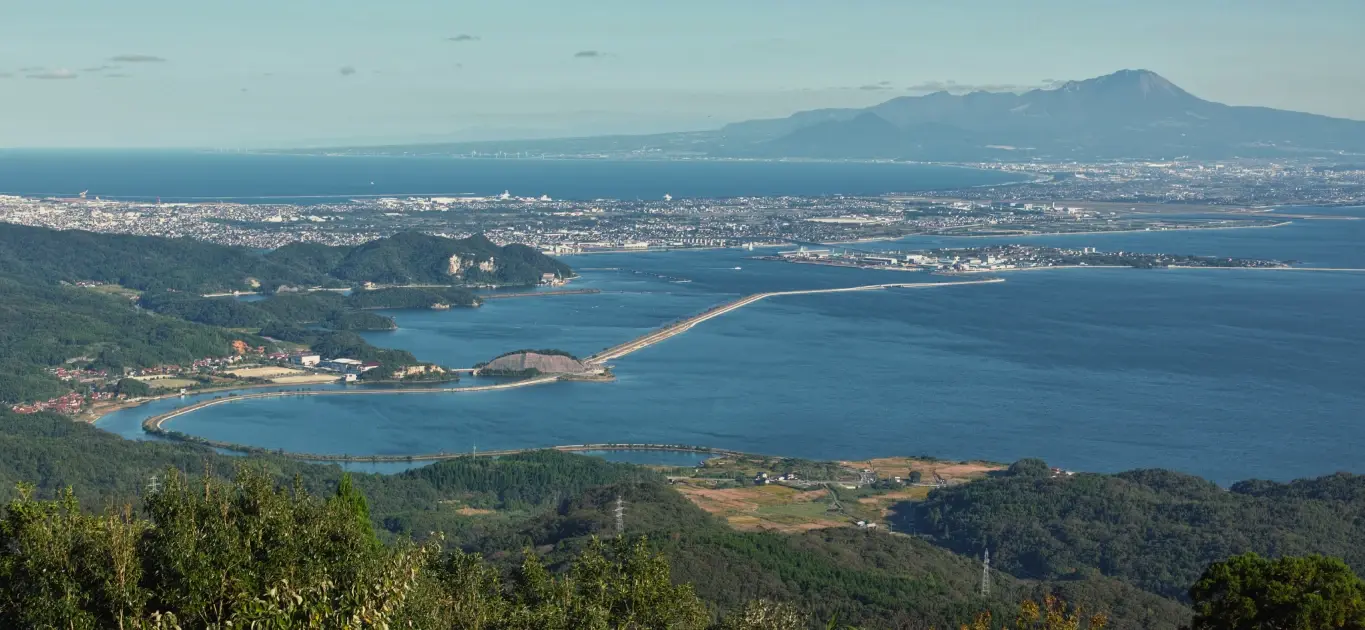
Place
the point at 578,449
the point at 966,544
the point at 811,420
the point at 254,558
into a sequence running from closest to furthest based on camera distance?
the point at 254,558, the point at 966,544, the point at 578,449, the point at 811,420

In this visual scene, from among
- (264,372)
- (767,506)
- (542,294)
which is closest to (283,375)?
(264,372)

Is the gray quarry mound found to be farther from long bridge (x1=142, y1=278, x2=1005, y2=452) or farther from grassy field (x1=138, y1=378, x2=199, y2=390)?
grassy field (x1=138, y1=378, x2=199, y2=390)

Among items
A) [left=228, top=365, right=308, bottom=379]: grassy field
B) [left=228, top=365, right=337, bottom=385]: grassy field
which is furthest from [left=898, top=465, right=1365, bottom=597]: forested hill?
[left=228, top=365, right=308, bottom=379]: grassy field

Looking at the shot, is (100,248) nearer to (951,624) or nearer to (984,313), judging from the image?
(984,313)

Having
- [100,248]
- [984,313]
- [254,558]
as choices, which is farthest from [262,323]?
[254,558]

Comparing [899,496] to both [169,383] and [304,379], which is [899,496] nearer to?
[304,379]

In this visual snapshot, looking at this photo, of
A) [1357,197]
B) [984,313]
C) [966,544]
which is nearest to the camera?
[966,544]
